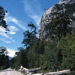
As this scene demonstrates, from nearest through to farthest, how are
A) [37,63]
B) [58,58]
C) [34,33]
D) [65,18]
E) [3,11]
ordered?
[58,58]
[3,11]
[65,18]
[37,63]
[34,33]

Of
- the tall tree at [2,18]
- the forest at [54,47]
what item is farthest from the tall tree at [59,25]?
the tall tree at [2,18]

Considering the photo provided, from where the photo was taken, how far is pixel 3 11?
30672 millimetres

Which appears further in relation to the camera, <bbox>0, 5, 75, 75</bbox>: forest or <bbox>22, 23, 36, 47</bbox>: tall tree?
<bbox>22, 23, 36, 47</bbox>: tall tree

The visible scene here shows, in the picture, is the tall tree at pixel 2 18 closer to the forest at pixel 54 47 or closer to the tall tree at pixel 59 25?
the forest at pixel 54 47

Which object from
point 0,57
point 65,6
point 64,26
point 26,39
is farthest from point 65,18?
point 0,57

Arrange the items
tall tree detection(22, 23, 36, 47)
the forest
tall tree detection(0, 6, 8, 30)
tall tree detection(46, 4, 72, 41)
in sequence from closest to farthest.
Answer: the forest
tall tree detection(0, 6, 8, 30)
tall tree detection(46, 4, 72, 41)
tall tree detection(22, 23, 36, 47)

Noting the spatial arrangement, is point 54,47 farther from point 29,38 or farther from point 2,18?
point 29,38

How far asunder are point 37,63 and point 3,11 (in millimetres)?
14533

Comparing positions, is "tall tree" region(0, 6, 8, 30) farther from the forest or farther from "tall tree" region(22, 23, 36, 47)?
"tall tree" region(22, 23, 36, 47)

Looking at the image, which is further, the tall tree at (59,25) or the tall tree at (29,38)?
the tall tree at (29,38)

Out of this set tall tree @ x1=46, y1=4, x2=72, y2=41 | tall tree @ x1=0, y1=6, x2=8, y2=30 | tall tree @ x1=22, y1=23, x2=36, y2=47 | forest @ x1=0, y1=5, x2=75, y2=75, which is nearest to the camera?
forest @ x1=0, y1=5, x2=75, y2=75

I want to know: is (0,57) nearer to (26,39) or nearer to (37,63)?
(26,39)

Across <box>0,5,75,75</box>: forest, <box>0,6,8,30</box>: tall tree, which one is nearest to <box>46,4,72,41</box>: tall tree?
<box>0,5,75,75</box>: forest

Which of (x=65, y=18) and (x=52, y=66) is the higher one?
(x=65, y=18)
